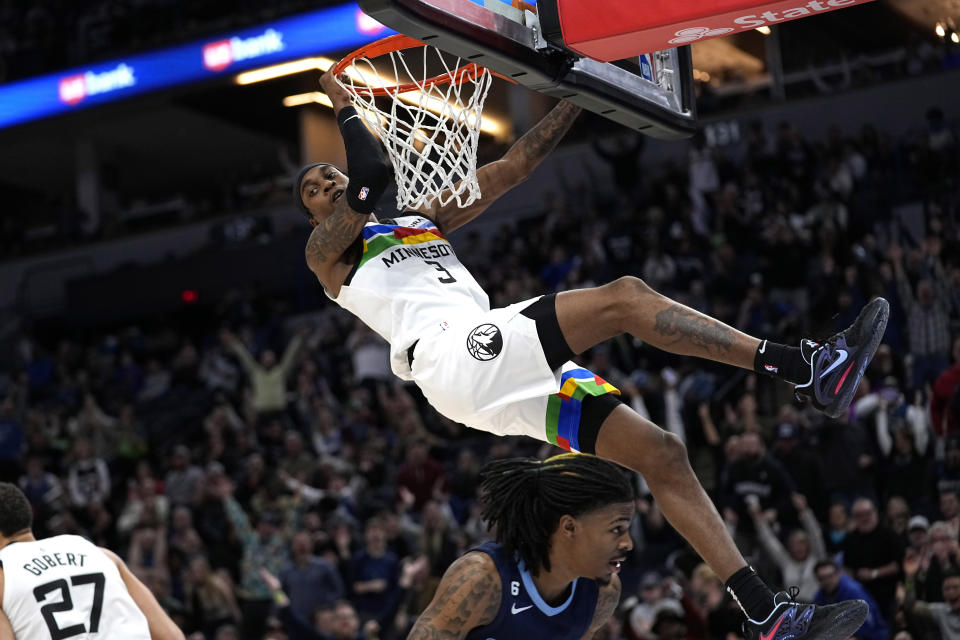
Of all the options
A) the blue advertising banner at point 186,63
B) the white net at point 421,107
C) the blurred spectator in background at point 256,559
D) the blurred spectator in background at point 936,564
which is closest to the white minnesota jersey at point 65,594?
the white net at point 421,107

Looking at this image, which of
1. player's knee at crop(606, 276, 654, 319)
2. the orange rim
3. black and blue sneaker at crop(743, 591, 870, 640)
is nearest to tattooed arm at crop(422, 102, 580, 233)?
the orange rim

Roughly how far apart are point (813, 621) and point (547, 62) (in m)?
2.29

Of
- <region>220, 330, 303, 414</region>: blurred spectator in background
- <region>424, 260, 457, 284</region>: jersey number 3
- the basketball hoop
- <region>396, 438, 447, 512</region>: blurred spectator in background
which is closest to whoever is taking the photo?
<region>424, 260, 457, 284</region>: jersey number 3

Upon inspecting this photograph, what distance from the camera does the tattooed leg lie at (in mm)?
4406

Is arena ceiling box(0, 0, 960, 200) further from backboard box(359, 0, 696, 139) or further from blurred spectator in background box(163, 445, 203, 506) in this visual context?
backboard box(359, 0, 696, 139)

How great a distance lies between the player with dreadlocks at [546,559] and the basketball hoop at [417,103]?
1477mm

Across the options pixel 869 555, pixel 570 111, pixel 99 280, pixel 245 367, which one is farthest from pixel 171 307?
pixel 570 111

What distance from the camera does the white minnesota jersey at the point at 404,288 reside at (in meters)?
5.02

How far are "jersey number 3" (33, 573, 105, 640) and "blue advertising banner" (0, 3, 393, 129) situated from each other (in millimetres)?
12605

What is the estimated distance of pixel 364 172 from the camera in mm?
4859

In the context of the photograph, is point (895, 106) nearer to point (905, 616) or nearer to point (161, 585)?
point (905, 616)

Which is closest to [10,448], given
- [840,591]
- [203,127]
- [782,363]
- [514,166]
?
[203,127]

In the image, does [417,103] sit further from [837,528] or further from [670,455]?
[837,528]

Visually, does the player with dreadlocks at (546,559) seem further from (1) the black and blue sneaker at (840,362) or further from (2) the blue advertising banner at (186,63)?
(2) the blue advertising banner at (186,63)
